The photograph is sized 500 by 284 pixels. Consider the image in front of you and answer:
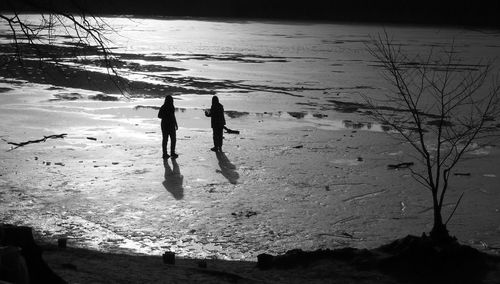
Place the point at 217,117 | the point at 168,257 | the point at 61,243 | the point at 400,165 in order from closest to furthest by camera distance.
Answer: the point at 168,257, the point at 61,243, the point at 400,165, the point at 217,117

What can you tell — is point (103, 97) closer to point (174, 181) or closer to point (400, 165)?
point (174, 181)

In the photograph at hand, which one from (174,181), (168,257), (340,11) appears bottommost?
(174,181)

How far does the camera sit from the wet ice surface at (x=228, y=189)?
8.22 m

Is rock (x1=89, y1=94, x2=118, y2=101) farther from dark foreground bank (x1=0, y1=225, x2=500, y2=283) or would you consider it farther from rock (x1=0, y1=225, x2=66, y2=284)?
rock (x1=0, y1=225, x2=66, y2=284)

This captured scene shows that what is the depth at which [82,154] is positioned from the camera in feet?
42.9

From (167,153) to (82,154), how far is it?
5.63ft

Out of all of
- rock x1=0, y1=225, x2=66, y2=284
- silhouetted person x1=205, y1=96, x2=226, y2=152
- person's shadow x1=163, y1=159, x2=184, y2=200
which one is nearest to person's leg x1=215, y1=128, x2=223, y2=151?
silhouetted person x1=205, y1=96, x2=226, y2=152

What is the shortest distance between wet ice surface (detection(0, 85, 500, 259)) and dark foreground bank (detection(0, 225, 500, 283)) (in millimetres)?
603

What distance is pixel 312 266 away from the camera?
22.7 feet

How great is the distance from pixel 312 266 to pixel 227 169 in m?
5.22

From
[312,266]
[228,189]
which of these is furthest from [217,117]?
[312,266]

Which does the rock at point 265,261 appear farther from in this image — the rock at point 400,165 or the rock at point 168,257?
the rock at point 400,165

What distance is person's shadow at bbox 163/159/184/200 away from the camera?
10.2 m

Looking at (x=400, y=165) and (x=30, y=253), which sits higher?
(x=30, y=253)
